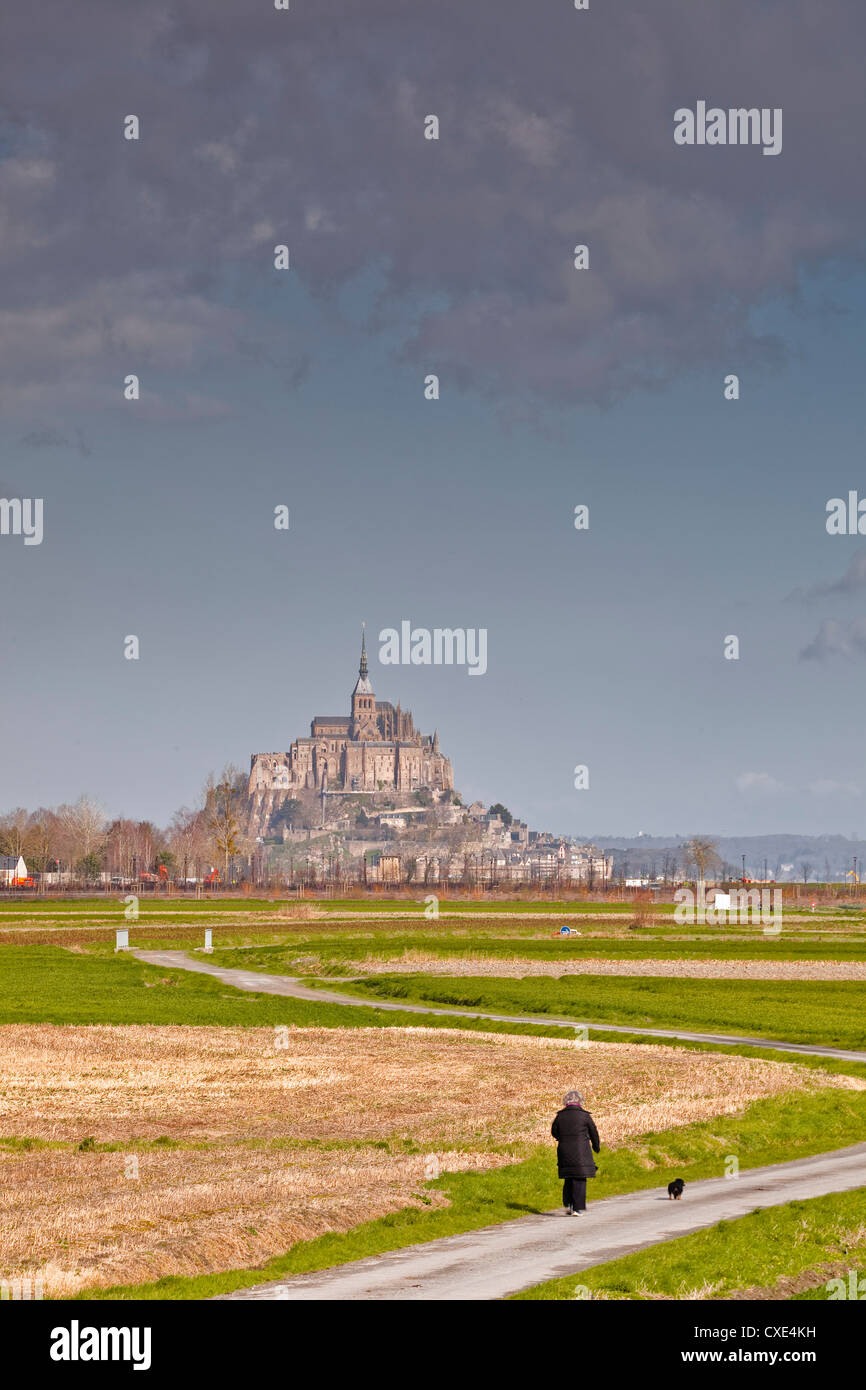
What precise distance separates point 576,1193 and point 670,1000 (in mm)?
46763

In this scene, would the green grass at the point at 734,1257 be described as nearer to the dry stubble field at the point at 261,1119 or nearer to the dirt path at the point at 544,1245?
the dirt path at the point at 544,1245

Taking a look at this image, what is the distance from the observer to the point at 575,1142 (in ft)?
85.4

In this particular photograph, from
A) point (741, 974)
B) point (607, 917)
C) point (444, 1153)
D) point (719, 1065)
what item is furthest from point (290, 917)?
point (444, 1153)

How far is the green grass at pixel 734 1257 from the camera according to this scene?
20016 mm

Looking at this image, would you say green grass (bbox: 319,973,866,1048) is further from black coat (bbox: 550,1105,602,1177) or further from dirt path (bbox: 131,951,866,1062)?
black coat (bbox: 550,1105,602,1177)

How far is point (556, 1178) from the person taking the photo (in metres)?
29.7

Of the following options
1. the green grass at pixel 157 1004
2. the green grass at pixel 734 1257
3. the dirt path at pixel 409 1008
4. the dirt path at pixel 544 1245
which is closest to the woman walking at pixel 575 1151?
the dirt path at pixel 544 1245

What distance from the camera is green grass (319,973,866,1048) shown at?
6084 centimetres

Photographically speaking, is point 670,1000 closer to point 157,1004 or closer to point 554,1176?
point 157,1004

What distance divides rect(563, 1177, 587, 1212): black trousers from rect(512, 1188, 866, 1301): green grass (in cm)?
258

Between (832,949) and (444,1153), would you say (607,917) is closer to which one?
(832,949)

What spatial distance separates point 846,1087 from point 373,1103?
45.3 feet

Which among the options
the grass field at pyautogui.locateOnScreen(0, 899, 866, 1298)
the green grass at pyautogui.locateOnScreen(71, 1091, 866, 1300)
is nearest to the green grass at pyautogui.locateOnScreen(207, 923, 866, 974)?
the grass field at pyautogui.locateOnScreen(0, 899, 866, 1298)
